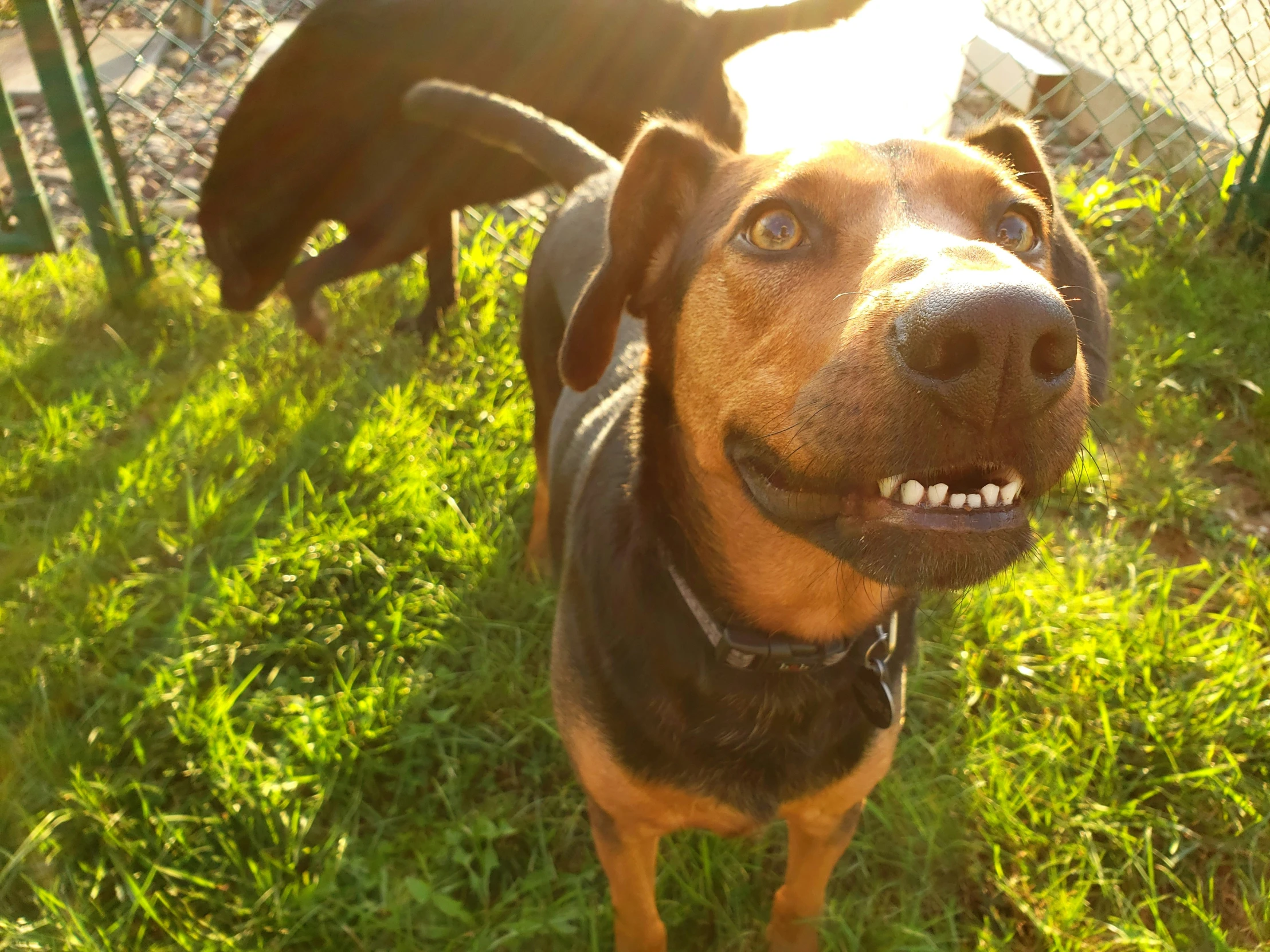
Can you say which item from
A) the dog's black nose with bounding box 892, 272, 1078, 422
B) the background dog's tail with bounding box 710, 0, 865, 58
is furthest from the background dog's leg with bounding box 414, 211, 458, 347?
the dog's black nose with bounding box 892, 272, 1078, 422

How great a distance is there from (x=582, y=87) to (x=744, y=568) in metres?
2.64

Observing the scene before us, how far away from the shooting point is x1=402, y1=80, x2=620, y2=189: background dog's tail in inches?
108

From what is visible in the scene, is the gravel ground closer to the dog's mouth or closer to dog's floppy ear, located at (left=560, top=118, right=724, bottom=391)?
dog's floppy ear, located at (left=560, top=118, right=724, bottom=391)

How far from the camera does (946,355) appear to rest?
1119mm

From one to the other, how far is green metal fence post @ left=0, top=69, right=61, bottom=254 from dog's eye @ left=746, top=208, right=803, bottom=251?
12.9 feet

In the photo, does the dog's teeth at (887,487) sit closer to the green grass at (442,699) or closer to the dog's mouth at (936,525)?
the dog's mouth at (936,525)

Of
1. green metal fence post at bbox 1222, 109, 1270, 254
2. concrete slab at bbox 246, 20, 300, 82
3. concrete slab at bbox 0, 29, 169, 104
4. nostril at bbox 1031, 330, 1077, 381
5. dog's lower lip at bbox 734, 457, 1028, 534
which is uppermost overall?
nostril at bbox 1031, 330, 1077, 381

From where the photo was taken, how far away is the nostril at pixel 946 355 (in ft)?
3.62

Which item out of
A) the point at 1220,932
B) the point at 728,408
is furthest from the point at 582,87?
the point at 1220,932

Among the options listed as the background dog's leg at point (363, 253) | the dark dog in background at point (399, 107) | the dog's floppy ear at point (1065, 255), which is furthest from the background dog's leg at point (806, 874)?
the background dog's leg at point (363, 253)

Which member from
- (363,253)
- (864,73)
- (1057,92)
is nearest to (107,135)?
(363,253)

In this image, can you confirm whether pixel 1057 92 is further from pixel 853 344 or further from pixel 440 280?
pixel 853 344

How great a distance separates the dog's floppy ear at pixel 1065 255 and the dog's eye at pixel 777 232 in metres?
0.56

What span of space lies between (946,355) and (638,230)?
37.9 inches
